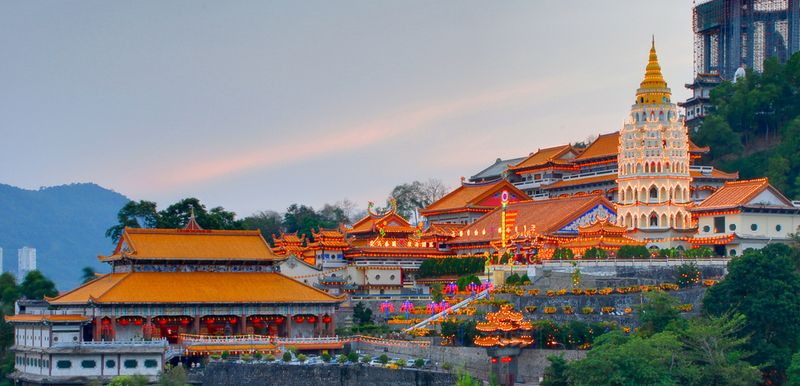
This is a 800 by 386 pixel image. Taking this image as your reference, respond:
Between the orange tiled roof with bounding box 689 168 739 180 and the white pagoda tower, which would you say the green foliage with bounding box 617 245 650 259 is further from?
the orange tiled roof with bounding box 689 168 739 180

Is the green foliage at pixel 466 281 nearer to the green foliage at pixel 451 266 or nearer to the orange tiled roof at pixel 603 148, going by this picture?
the green foliage at pixel 451 266

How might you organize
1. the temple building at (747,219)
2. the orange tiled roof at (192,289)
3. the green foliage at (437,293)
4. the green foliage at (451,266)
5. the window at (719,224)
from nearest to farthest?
the orange tiled roof at (192,289) < the green foliage at (437,293) < the temple building at (747,219) < the window at (719,224) < the green foliage at (451,266)

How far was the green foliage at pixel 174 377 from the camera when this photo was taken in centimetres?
5478

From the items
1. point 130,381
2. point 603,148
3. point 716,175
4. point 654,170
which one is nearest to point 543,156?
point 603,148

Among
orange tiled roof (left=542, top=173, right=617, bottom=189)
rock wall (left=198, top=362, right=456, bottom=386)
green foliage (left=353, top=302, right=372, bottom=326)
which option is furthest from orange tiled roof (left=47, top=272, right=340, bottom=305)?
orange tiled roof (left=542, top=173, right=617, bottom=189)

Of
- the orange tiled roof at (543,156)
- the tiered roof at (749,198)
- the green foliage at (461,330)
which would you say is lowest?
the green foliage at (461,330)

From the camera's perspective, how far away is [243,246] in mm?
70562

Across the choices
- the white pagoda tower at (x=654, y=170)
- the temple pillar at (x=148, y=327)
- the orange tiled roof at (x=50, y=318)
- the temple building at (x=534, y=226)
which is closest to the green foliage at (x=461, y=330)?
the temple building at (x=534, y=226)

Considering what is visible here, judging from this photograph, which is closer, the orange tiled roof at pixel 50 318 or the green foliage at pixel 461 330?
the green foliage at pixel 461 330

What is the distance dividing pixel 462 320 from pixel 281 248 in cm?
2472

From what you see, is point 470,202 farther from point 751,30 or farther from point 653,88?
point 751,30

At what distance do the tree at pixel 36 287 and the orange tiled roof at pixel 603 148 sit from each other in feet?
113

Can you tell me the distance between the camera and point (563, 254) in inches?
2800

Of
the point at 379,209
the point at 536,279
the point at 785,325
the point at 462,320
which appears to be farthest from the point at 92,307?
the point at 379,209
